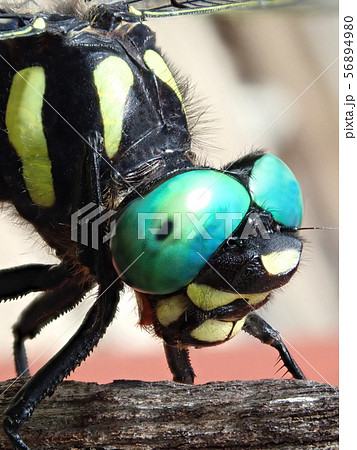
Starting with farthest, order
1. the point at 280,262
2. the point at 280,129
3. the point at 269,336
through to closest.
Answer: the point at 280,129, the point at 269,336, the point at 280,262

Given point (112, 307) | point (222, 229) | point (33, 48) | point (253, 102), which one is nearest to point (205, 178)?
point (222, 229)

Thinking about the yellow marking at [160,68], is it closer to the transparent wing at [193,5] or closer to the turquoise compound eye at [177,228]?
the transparent wing at [193,5]

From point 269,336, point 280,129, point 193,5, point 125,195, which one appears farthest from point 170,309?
point 280,129

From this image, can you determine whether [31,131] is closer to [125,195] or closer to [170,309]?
[125,195]

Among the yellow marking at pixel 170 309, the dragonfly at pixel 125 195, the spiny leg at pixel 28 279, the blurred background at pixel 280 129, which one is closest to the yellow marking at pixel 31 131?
the dragonfly at pixel 125 195

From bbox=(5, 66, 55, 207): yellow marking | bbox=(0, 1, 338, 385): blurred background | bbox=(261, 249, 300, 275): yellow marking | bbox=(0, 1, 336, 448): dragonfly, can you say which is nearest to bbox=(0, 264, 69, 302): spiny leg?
bbox=(0, 1, 336, 448): dragonfly

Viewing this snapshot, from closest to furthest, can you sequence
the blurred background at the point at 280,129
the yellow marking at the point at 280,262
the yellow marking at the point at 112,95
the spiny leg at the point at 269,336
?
A: the yellow marking at the point at 280,262 < the yellow marking at the point at 112,95 < the spiny leg at the point at 269,336 < the blurred background at the point at 280,129

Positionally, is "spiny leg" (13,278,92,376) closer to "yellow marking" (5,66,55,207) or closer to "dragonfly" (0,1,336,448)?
"dragonfly" (0,1,336,448)
